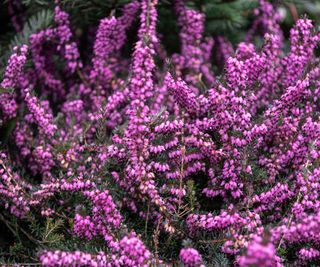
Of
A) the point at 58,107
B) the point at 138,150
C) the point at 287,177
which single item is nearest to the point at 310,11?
the point at 58,107

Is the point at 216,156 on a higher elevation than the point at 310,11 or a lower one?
higher

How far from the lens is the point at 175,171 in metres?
1.86

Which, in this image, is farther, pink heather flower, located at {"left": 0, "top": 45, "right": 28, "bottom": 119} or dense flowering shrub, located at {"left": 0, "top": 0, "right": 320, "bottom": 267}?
pink heather flower, located at {"left": 0, "top": 45, "right": 28, "bottom": 119}

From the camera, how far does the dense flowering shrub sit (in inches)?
65.2

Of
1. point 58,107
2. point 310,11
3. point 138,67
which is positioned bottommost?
point 310,11

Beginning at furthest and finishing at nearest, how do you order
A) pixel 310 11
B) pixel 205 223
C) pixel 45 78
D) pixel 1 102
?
pixel 310 11
pixel 45 78
pixel 1 102
pixel 205 223

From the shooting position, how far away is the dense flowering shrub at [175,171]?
65.2 inches

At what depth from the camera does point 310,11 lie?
440 centimetres

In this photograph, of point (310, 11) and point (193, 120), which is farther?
point (310, 11)

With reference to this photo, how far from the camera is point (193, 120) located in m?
2.01

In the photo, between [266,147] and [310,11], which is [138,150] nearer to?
[266,147]

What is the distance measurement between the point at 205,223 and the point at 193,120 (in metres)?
0.43

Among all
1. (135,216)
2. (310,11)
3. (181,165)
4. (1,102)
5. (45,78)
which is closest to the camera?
(181,165)

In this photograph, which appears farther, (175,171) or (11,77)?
(11,77)
